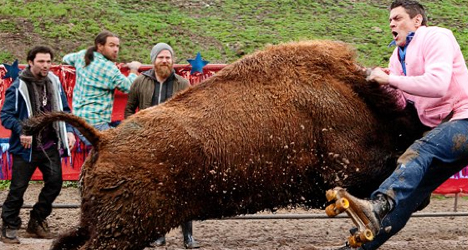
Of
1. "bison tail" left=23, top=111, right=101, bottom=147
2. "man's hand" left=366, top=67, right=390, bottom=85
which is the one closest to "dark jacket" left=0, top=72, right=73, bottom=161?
"bison tail" left=23, top=111, right=101, bottom=147

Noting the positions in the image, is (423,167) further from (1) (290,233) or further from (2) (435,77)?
(1) (290,233)

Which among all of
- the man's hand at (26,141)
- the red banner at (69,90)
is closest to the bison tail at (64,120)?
the man's hand at (26,141)

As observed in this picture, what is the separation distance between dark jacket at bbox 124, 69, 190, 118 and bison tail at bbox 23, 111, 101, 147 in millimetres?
2131

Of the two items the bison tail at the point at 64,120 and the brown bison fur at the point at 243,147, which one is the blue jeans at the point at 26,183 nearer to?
the bison tail at the point at 64,120

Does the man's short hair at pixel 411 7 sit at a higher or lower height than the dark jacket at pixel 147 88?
higher

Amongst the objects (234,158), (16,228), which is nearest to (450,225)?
(234,158)

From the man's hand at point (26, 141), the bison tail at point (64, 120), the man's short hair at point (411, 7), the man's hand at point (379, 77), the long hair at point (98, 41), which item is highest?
the man's short hair at point (411, 7)

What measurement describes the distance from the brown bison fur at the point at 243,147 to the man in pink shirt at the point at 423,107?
0.26m

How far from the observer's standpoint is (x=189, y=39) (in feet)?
49.9

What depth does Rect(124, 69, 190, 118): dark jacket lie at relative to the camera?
7332mm

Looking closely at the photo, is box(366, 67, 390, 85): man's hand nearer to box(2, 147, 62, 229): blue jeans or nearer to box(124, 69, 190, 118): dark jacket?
box(124, 69, 190, 118): dark jacket

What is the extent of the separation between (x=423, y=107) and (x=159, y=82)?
2955 mm

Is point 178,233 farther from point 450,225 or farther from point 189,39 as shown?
point 189,39

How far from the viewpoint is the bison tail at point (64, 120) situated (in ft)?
16.7
